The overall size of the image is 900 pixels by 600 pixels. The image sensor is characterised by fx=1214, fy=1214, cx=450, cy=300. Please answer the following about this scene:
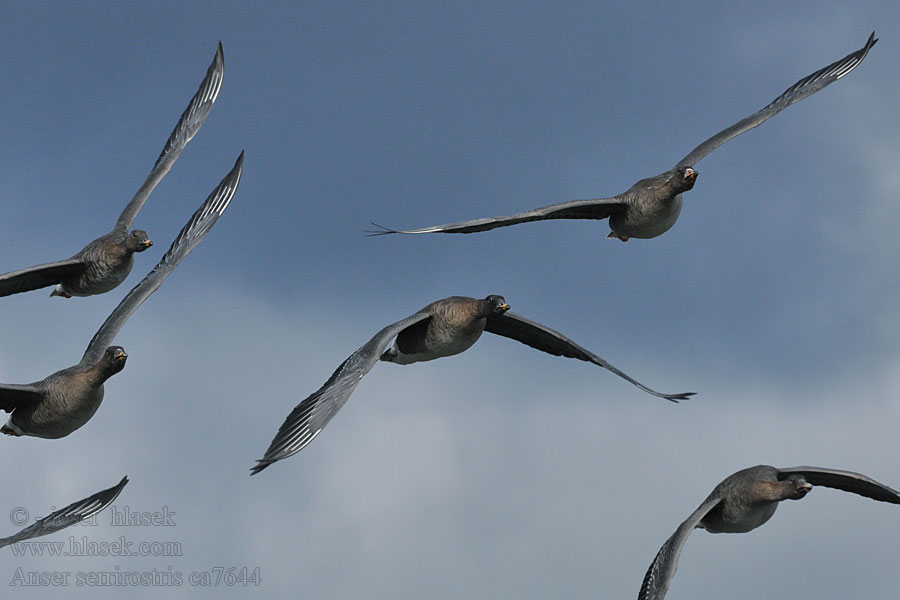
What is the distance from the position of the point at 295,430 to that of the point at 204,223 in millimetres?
8610

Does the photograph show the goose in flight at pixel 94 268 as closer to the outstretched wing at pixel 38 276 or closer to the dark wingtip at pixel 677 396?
the outstretched wing at pixel 38 276

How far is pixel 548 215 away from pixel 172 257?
21.9 ft

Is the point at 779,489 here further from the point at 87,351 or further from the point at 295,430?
the point at 87,351

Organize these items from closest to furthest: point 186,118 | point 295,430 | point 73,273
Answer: point 295,430 → point 73,273 → point 186,118

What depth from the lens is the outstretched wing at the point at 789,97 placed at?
21.1 m

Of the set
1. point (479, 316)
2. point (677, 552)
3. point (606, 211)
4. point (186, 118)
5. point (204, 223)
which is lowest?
point (677, 552)

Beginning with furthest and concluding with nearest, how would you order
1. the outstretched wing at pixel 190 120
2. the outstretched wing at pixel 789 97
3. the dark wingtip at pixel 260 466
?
the outstretched wing at pixel 190 120, the outstretched wing at pixel 789 97, the dark wingtip at pixel 260 466

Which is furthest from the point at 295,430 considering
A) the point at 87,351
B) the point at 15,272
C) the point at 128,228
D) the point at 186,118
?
the point at 186,118

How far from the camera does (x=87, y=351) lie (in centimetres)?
1853

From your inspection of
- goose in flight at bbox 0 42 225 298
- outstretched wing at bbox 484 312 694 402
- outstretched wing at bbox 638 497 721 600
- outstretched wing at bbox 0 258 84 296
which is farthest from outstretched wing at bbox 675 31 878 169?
outstretched wing at bbox 0 258 84 296

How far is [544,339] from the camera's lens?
19.9 m

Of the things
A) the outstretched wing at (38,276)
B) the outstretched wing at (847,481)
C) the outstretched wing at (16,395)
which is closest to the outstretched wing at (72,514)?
the outstretched wing at (16,395)

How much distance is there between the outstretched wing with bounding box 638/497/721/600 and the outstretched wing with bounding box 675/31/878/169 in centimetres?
777

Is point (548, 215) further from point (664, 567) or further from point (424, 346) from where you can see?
point (664, 567)
